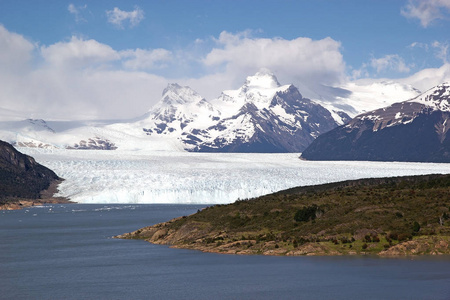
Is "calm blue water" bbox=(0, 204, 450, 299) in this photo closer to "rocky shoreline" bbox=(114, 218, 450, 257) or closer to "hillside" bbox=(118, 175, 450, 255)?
"rocky shoreline" bbox=(114, 218, 450, 257)

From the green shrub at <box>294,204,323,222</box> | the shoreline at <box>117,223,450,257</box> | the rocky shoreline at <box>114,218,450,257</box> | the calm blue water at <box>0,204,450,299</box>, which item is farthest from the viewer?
the green shrub at <box>294,204,323,222</box>

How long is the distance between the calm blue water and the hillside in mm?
3938

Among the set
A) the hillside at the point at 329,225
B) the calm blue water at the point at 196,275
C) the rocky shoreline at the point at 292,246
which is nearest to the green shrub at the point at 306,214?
the hillside at the point at 329,225

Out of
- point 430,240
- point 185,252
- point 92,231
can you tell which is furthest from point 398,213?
point 92,231

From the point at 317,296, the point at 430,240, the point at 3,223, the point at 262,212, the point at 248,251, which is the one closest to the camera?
the point at 317,296

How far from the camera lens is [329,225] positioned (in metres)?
97.0

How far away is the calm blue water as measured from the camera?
6800 cm

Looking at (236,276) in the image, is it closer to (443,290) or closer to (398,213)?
(443,290)

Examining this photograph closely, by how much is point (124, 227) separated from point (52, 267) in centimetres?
5234

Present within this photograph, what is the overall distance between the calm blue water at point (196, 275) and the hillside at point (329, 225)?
3.94 m

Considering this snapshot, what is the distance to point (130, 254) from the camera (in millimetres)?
99250

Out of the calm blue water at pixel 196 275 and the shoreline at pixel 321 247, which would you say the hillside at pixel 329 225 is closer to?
the shoreline at pixel 321 247

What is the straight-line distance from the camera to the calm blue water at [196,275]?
68.0 meters

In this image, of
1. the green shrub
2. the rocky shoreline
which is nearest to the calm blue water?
the rocky shoreline
